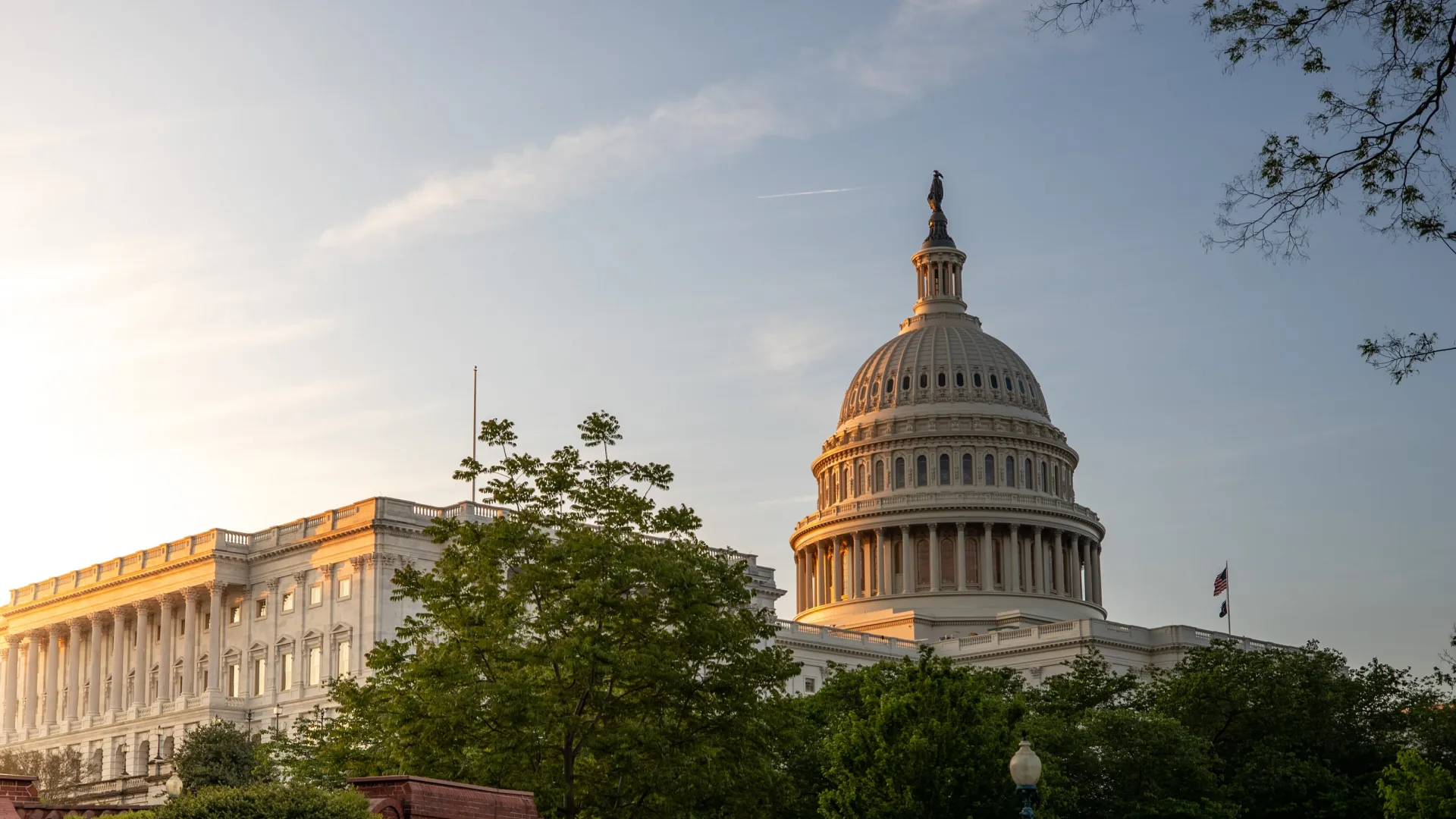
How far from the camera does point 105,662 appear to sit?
13212cm

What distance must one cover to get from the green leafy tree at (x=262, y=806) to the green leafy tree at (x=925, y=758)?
29.7 meters

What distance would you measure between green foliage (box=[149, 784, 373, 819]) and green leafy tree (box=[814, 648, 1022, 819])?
29737 mm

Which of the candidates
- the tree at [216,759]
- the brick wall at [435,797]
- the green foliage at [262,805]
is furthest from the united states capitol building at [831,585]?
the green foliage at [262,805]

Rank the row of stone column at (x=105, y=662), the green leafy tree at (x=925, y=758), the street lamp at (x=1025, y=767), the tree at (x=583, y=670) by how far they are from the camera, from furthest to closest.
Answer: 1. the row of stone column at (x=105, y=662)
2. the green leafy tree at (x=925, y=758)
3. the tree at (x=583, y=670)
4. the street lamp at (x=1025, y=767)

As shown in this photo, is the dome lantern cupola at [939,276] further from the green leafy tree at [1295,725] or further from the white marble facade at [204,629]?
the green leafy tree at [1295,725]

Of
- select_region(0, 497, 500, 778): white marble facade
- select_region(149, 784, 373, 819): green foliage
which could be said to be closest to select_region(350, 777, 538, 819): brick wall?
select_region(149, 784, 373, 819): green foliage

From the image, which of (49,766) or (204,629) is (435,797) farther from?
(204,629)

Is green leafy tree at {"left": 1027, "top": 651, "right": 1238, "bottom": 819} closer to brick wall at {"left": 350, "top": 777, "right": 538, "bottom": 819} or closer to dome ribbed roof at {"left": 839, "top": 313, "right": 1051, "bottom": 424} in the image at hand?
brick wall at {"left": 350, "top": 777, "right": 538, "bottom": 819}

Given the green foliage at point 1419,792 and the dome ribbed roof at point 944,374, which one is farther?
the dome ribbed roof at point 944,374

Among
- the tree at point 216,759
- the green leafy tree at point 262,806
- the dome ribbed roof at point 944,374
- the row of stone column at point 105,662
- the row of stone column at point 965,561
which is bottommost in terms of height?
the green leafy tree at point 262,806

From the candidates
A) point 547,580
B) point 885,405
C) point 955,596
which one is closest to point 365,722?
point 547,580

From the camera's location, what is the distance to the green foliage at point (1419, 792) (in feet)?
212

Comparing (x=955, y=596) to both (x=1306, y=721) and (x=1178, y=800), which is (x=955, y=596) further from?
(x=1178, y=800)

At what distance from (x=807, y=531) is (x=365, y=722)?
420ft
